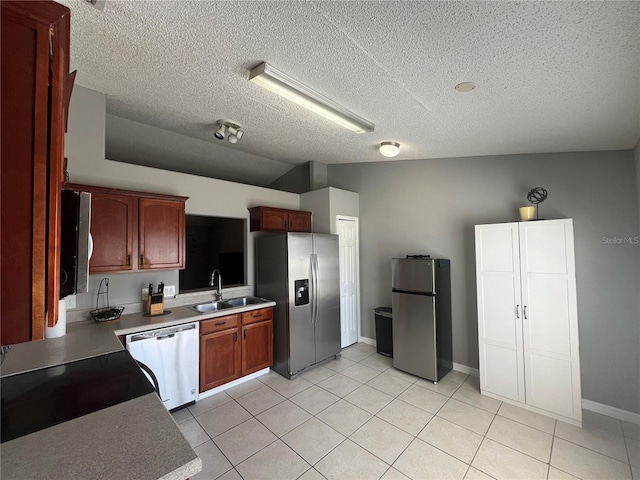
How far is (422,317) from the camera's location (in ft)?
10.4

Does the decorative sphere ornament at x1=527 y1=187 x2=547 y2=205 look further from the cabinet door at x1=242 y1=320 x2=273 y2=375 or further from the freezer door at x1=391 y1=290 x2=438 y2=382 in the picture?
the cabinet door at x1=242 y1=320 x2=273 y2=375

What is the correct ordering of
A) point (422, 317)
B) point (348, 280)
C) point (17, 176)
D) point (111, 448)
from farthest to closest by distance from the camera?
point (348, 280) < point (422, 317) < point (111, 448) < point (17, 176)

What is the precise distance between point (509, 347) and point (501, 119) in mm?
2171

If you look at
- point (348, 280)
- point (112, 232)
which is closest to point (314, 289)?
point (348, 280)

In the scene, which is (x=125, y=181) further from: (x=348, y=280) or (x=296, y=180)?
(x=348, y=280)

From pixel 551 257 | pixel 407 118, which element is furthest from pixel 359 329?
pixel 407 118

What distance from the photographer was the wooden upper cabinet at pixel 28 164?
0.60 m

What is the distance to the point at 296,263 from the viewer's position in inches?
132

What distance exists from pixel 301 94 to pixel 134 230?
6.60 feet

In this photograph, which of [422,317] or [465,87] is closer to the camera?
[465,87]

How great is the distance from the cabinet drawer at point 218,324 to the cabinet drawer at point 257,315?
0.11m

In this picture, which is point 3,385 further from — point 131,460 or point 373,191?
point 373,191

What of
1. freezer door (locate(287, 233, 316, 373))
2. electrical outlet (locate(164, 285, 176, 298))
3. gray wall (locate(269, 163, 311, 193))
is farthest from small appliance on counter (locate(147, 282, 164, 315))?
gray wall (locate(269, 163, 311, 193))

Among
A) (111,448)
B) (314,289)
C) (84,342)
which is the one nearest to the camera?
(111,448)
